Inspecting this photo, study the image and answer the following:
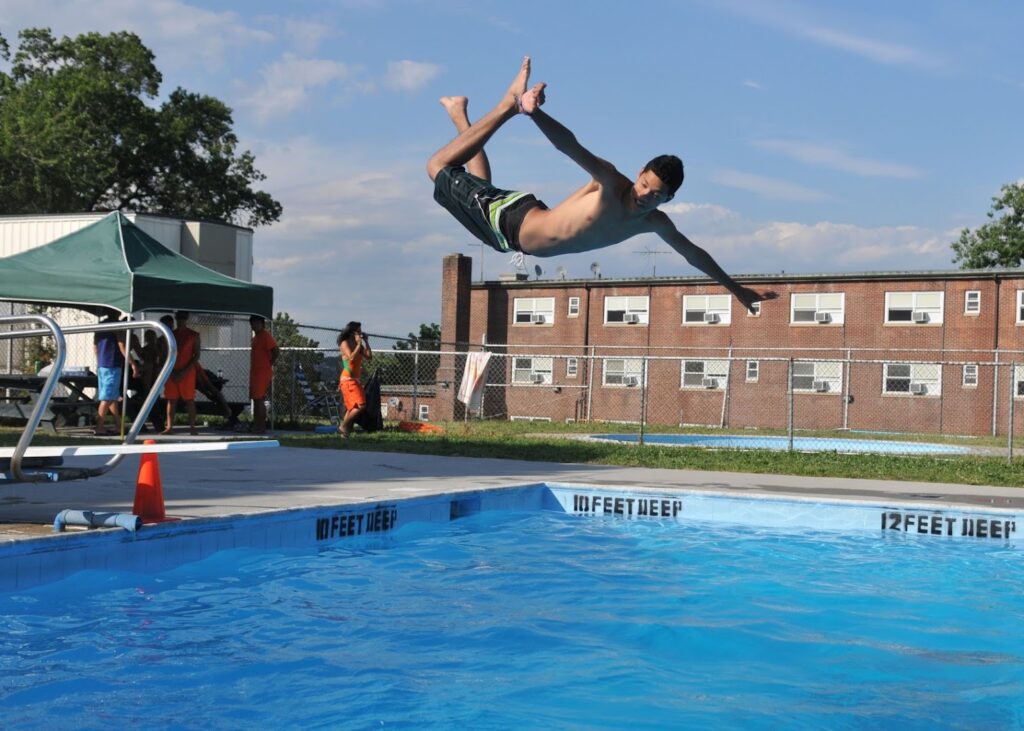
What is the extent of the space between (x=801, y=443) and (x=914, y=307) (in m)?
13.3

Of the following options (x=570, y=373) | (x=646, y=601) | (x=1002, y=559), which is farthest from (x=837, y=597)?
(x=570, y=373)

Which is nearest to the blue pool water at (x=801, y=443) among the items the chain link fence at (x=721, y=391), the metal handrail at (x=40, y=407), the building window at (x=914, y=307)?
the chain link fence at (x=721, y=391)

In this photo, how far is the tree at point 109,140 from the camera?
44562 millimetres

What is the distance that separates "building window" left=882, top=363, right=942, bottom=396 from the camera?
34.4m

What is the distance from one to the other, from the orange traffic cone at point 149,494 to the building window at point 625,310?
110ft

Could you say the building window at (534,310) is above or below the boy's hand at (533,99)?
above

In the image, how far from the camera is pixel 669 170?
5.80 meters

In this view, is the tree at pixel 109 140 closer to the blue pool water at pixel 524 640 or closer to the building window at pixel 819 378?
the building window at pixel 819 378

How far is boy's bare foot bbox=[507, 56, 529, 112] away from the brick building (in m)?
24.2

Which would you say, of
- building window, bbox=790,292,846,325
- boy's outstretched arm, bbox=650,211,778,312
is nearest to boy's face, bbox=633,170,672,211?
boy's outstretched arm, bbox=650,211,778,312

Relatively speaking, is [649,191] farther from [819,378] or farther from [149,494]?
[819,378]

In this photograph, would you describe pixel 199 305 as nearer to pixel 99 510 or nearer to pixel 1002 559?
pixel 99 510

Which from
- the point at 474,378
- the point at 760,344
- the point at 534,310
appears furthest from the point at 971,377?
the point at 474,378

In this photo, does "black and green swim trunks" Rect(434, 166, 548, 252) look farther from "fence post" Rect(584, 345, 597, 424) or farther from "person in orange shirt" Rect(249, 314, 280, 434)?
"fence post" Rect(584, 345, 597, 424)
